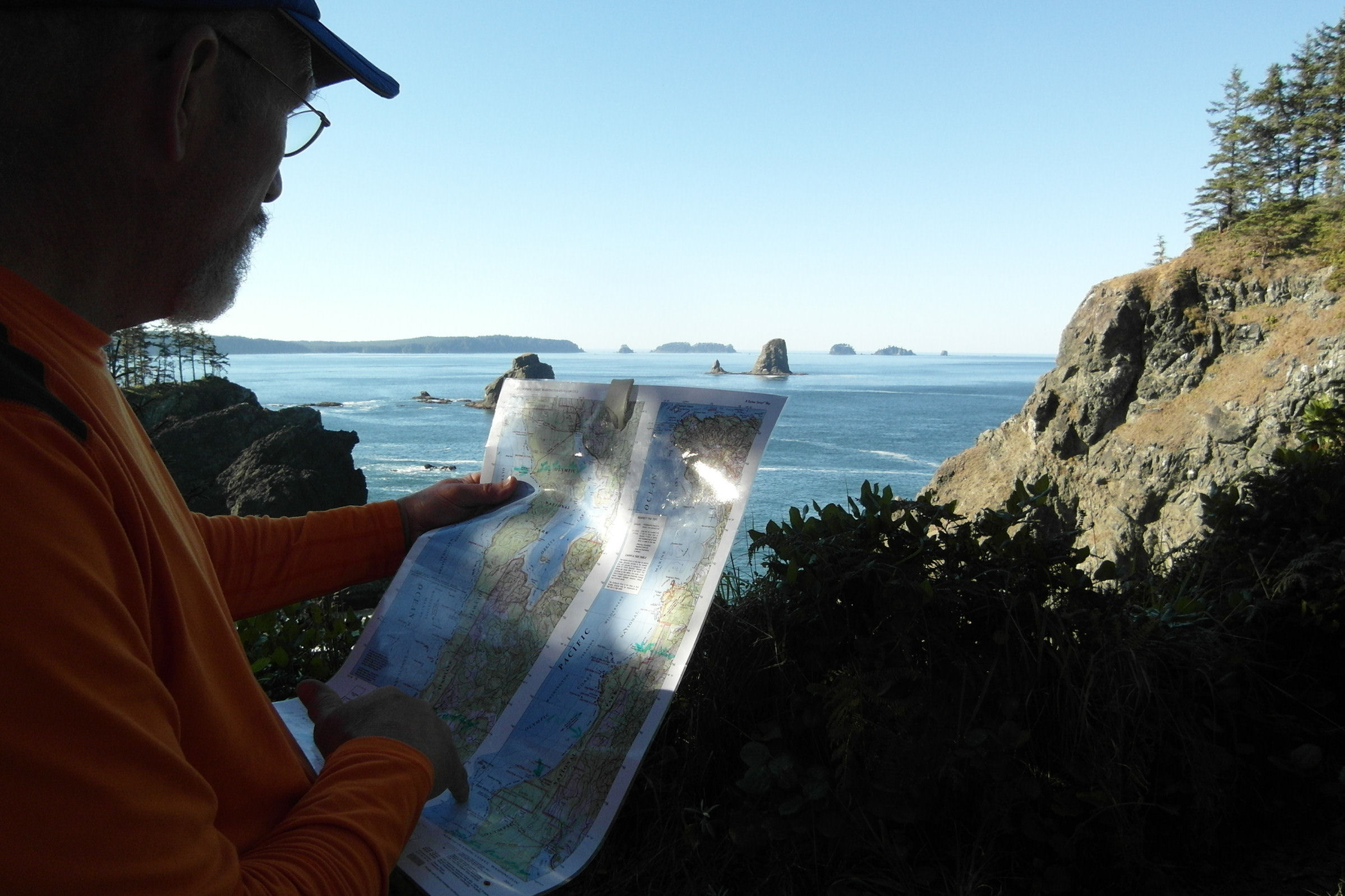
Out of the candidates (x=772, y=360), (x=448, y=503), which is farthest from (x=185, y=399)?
(x=772, y=360)

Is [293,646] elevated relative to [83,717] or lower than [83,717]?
lower

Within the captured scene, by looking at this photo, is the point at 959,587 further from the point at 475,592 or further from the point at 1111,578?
the point at 475,592

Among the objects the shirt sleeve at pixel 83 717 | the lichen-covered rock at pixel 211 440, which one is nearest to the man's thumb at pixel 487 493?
the shirt sleeve at pixel 83 717

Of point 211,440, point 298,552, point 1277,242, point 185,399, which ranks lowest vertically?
point 211,440

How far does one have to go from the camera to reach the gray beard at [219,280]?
1.31 m

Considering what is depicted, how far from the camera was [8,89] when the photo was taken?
40.4 inches

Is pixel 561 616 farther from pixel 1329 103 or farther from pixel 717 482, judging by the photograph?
pixel 1329 103

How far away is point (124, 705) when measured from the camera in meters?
0.86

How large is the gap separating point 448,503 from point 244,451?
24.5m

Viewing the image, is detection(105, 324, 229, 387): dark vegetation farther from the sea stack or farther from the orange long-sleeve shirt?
the sea stack

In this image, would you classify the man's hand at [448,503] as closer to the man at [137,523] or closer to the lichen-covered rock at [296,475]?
the man at [137,523]

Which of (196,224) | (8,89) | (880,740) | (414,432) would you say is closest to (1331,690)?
(880,740)

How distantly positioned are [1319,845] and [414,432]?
114ft

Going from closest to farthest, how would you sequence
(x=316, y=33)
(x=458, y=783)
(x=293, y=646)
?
(x=316, y=33), (x=458, y=783), (x=293, y=646)
